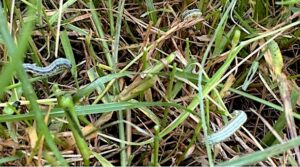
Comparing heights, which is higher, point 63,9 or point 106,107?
point 63,9

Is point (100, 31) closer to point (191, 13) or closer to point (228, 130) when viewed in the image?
point (191, 13)

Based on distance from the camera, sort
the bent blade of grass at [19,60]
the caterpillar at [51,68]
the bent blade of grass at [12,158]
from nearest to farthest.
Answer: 1. the bent blade of grass at [19,60]
2. the bent blade of grass at [12,158]
3. the caterpillar at [51,68]

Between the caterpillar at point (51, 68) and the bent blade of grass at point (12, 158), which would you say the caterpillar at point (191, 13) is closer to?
the caterpillar at point (51, 68)

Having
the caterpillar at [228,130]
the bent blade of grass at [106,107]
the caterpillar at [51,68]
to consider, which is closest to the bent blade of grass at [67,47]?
the caterpillar at [51,68]

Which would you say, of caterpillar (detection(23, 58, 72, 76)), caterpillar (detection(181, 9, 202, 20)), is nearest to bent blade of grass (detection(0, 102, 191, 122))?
caterpillar (detection(23, 58, 72, 76))

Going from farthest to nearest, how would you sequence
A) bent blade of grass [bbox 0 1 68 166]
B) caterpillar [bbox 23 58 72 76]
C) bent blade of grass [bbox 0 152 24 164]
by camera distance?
1. caterpillar [bbox 23 58 72 76]
2. bent blade of grass [bbox 0 152 24 164]
3. bent blade of grass [bbox 0 1 68 166]

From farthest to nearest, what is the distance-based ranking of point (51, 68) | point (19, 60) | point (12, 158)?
1. point (51, 68)
2. point (12, 158)
3. point (19, 60)

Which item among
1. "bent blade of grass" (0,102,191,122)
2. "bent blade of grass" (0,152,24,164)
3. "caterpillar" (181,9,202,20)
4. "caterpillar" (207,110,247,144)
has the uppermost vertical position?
"caterpillar" (181,9,202,20)

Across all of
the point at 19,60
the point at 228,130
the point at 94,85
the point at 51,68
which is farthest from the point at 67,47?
the point at 19,60

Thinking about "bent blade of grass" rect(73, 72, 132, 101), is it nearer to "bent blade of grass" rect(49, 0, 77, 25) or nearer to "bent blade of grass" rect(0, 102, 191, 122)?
"bent blade of grass" rect(0, 102, 191, 122)

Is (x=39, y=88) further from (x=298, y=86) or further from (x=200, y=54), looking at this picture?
(x=298, y=86)
